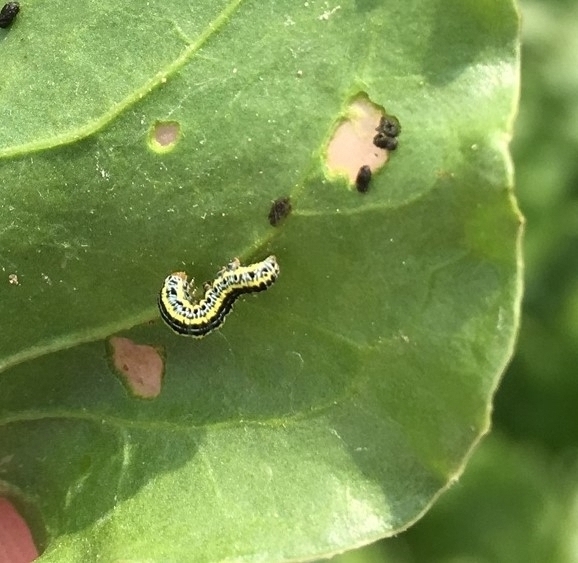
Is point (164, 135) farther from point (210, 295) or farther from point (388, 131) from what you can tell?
point (388, 131)

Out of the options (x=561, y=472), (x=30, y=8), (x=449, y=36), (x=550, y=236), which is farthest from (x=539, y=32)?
(x=30, y=8)

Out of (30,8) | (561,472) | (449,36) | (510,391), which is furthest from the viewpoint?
(510,391)

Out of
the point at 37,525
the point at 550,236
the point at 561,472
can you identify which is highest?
the point at 37,525

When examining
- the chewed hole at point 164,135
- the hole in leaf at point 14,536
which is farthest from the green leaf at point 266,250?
the hole in leaf at point 14,536

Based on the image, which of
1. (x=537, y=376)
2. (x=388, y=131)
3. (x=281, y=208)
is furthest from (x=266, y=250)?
(x=537, y=376)

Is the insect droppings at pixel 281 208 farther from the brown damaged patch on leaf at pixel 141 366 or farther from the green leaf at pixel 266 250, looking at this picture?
the brown damaged patch on leaf at pixel 141 366

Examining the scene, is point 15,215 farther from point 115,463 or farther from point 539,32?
point 539,32
